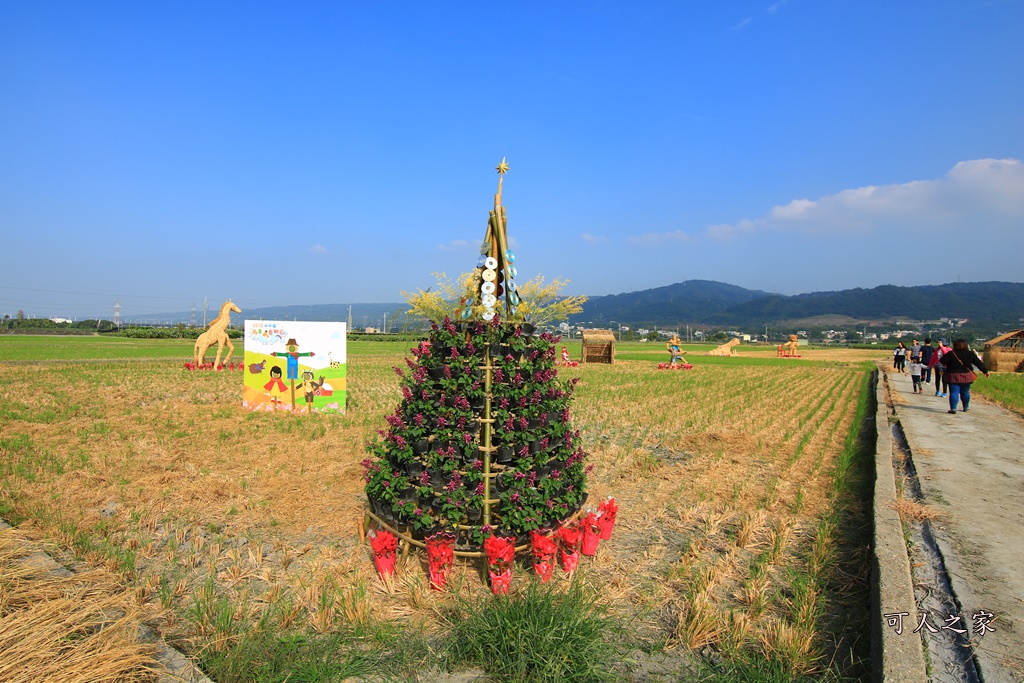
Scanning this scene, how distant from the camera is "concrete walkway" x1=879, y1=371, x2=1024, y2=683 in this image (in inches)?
129

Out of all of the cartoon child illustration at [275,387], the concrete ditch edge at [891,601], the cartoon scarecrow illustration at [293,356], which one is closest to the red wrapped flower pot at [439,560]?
the concrete ditch edge at [891,601]

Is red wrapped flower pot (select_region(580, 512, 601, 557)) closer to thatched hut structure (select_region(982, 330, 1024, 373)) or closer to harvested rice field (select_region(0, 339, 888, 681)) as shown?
harvested rice field (select_region(0, 339, 888, 681))

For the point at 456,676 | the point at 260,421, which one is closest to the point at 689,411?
the point at 260,421

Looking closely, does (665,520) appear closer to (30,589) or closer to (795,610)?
(795,610)

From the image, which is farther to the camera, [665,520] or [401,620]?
[665,520]

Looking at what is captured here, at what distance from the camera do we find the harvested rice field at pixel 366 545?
352cm

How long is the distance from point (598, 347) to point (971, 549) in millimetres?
29878

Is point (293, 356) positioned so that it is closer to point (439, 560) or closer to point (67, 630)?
point (439, 560)

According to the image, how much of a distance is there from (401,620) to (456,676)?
78cm

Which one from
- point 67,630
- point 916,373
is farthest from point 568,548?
point 916,373

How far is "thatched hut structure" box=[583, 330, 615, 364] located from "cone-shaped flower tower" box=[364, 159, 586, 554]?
29.8m

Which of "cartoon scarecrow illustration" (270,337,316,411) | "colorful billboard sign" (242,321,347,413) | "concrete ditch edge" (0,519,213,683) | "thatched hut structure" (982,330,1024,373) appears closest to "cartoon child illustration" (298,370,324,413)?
"colorful billboard sign" (242,321,347,413)

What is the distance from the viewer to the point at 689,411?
14.0 m

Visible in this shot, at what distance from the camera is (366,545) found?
5.07 meters
